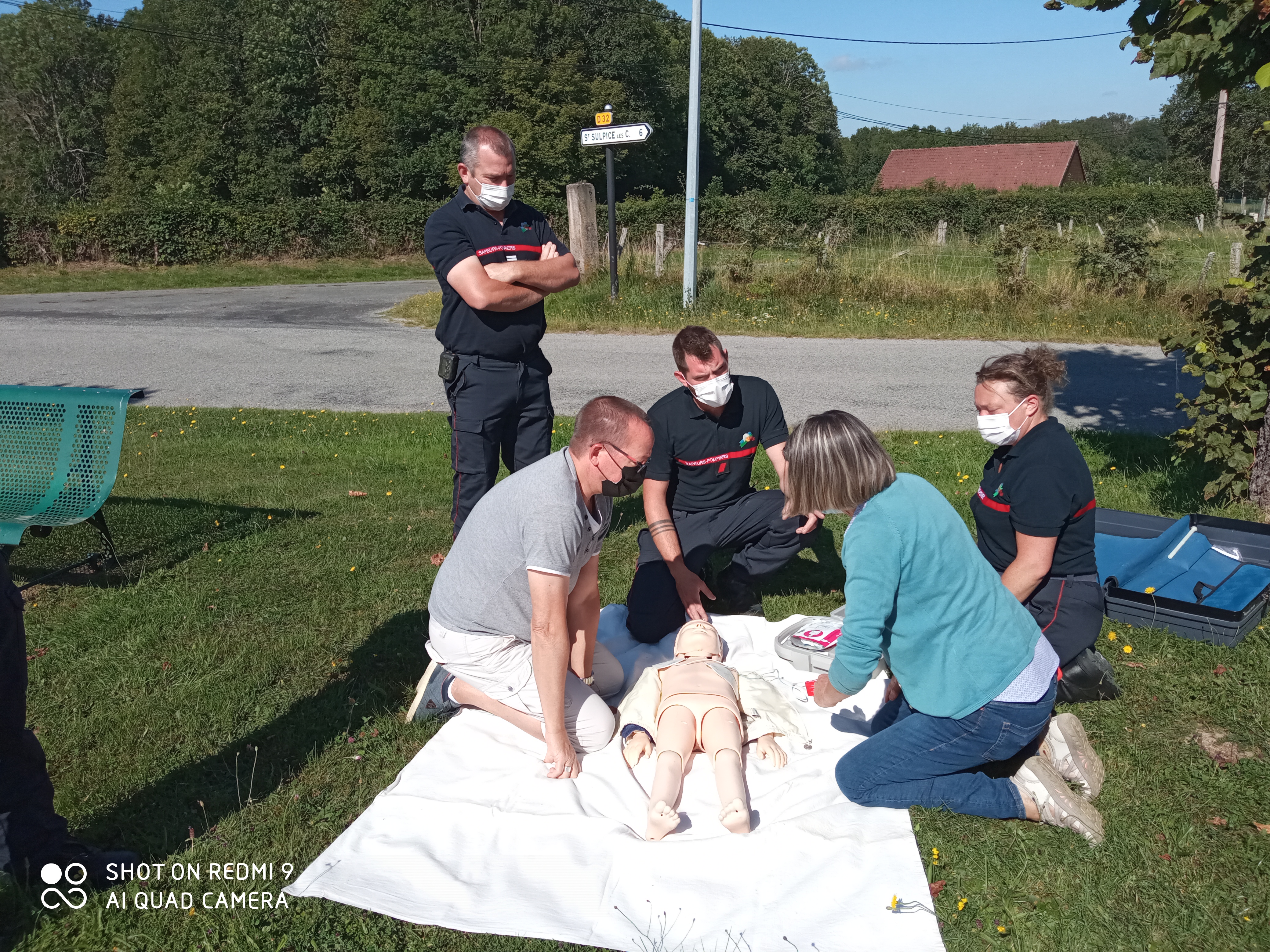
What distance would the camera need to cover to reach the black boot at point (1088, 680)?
400 centimetres

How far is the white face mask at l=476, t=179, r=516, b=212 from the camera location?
4.94 metres

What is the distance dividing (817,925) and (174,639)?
3.48 metres

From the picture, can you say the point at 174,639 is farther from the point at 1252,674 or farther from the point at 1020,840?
the point at 1252,674

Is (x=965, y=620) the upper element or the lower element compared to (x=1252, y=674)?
upper

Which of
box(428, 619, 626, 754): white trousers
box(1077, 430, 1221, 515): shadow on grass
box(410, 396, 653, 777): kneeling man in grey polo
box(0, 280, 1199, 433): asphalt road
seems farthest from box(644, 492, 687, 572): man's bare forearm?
box(0, 280, 1199, 433): asphalt road

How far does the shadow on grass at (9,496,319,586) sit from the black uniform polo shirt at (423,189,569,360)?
89.7 inches

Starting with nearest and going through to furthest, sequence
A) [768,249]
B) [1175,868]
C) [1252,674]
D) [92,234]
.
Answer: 1. [1175,868]
2. [1252,674]
3. [768,249]
4. [92,234]

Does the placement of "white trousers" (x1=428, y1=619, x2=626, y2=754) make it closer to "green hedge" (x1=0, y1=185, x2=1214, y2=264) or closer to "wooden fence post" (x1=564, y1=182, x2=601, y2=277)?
"wooden fence post" (x1=564, y1=182, x2=601, y2=277)

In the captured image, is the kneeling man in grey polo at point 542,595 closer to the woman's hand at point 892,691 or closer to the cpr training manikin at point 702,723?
the cpr training manikin at point 702,723

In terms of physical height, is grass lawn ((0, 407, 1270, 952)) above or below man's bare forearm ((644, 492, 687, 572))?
below

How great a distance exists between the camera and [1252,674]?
421 centimetres

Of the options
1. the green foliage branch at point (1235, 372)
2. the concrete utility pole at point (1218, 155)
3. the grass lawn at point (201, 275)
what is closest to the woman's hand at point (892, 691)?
the green foliage branch at point (1235, 372)

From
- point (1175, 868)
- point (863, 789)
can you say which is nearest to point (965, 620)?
point (863, 789)

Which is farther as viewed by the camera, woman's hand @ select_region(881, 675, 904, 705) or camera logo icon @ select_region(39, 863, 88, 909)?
woman's hand @ select_region(881, 675, 904, 705)
